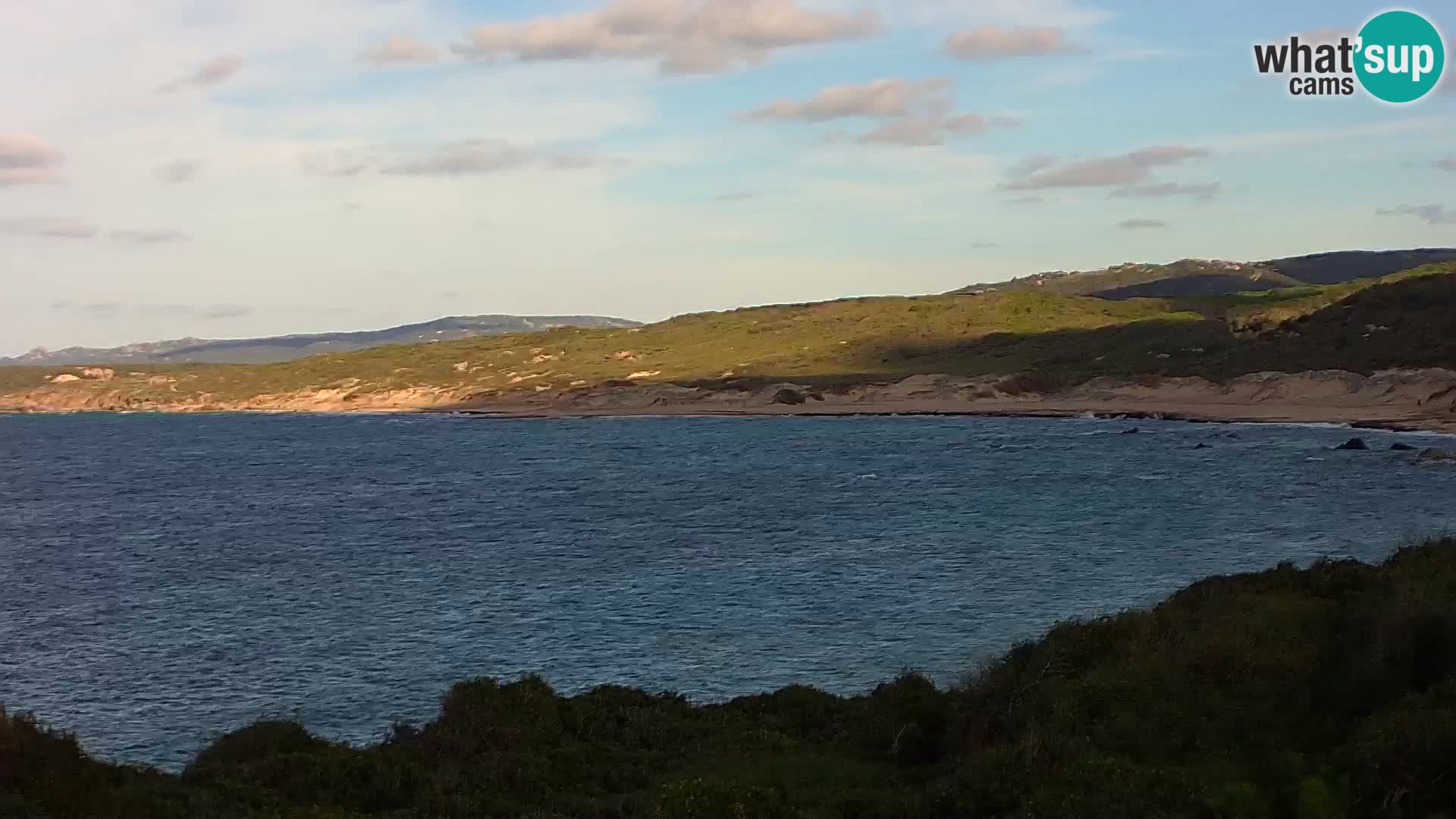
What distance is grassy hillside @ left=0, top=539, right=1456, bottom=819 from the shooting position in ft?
57.1

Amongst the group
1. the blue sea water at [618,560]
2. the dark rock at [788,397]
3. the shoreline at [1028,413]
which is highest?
the dark rock at [788,397]

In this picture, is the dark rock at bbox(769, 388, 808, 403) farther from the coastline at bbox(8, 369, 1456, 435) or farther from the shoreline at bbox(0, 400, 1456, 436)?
the shoreline at bbox(0, 400, 1456, 436)

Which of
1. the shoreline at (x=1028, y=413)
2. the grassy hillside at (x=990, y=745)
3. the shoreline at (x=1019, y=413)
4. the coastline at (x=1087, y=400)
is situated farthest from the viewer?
the coastline at (x=1087, y=400)

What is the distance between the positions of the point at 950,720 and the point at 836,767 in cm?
249

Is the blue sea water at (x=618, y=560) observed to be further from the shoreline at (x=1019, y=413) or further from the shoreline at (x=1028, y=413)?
the shoreline at (x=1019, y=413)

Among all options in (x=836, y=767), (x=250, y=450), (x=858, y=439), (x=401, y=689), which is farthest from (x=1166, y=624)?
(x=250, y=450)

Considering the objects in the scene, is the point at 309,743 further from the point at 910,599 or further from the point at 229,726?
the point at 910,599

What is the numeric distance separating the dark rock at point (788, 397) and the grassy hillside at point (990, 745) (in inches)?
5567

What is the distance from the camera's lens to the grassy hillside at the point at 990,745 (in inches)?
685

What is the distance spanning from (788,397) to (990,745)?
489 ft

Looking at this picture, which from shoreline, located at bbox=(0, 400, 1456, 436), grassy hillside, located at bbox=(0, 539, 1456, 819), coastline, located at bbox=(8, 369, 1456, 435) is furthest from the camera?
coastline, located at bbox=(8, 369, 1456, 435)

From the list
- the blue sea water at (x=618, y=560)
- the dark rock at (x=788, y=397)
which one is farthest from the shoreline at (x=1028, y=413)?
the blue sea water at (x=618, y=560)

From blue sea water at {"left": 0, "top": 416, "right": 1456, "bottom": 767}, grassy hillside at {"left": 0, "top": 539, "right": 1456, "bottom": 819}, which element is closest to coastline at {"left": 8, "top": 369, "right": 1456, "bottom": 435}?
blue sea water at {"left": 0, "top": 416, "right": 1456, "bottom": 767}

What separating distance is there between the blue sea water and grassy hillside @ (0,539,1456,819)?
7732mm
